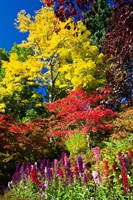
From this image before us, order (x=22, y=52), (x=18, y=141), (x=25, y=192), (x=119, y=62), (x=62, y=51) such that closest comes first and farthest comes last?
1. (x=119, y=62)
2. (x=25, y=192)
3. (x=18, y=141)
4. (x=62, y=51)
5. (x=22, y=52)

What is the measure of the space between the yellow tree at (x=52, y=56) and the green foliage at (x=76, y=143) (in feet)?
16.6

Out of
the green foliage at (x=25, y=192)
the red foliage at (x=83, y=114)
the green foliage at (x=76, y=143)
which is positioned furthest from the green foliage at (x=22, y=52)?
the green foliage at (x=25, y=192)

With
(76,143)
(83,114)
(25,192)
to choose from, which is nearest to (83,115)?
(83,114)

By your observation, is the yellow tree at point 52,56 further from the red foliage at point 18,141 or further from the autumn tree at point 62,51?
the red foliage at point 18,141

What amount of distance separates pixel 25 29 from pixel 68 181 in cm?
1464

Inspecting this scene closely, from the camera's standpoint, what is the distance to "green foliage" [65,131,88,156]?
12667mm

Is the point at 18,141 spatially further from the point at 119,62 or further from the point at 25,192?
the point at 119,62

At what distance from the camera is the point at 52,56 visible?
61.9 ft

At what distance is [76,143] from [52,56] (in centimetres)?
740

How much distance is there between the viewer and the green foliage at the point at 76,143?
41.6 ft

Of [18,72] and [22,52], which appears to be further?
[22,52]

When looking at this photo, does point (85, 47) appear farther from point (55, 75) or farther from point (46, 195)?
point (46, 195)

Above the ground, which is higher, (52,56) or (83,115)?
(52,56)

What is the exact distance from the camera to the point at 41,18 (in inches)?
750
